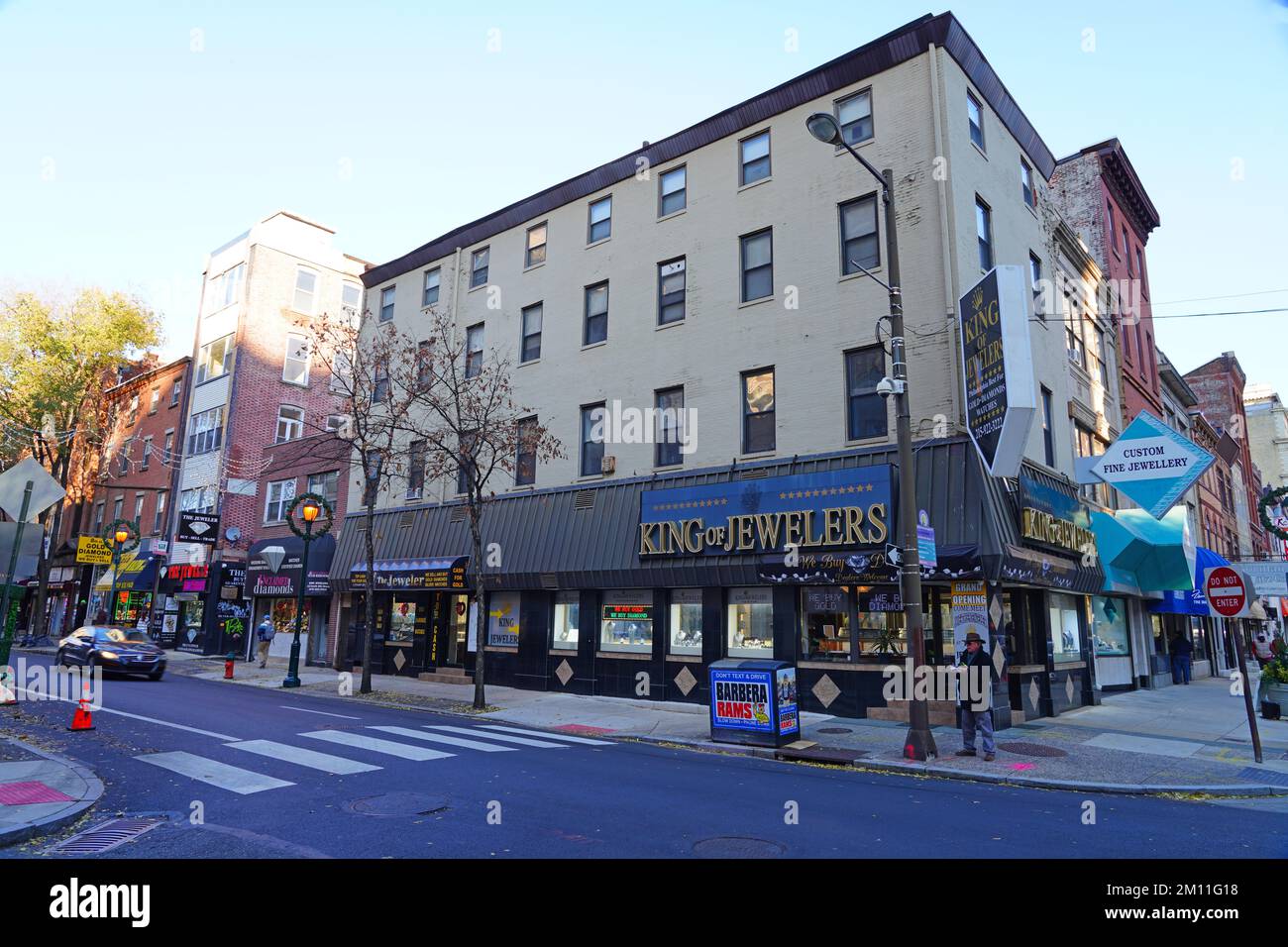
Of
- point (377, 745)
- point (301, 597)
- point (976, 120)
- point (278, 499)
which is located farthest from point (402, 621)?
point (976, 120)

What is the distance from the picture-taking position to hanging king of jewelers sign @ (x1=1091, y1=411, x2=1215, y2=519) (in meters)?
17.8

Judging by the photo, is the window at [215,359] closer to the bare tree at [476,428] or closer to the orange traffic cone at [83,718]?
the bare tree at [476,428]

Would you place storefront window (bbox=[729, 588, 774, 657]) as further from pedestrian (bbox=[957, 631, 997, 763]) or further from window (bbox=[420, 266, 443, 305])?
window (bbox=[420, 266, 443, 305])

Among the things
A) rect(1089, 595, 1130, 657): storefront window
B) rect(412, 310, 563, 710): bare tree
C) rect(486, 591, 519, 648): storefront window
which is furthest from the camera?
rect(486, 591, 519, 648): storefront window

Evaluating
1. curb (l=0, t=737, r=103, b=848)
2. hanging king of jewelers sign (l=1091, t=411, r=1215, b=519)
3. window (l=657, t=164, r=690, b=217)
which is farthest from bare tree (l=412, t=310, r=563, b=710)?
hanging king of jewelers sign (l=1091, t=411, r=1215, b=519)

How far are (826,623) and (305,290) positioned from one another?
32.5 meters

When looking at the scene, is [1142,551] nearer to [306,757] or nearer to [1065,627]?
[1065,627]

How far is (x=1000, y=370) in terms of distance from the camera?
14148mm

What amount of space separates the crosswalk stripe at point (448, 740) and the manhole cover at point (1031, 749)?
7.92 metres

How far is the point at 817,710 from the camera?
1647 cm

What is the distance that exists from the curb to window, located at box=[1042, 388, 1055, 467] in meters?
19.1

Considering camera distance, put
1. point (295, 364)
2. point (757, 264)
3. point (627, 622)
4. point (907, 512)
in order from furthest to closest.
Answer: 1. point (295, 364)
2. point (627, 622)
3. point (757, 264)
4. point (907, 512)

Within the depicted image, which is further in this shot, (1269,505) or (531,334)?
(531,334)

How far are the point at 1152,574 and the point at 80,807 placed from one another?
84.6ft
